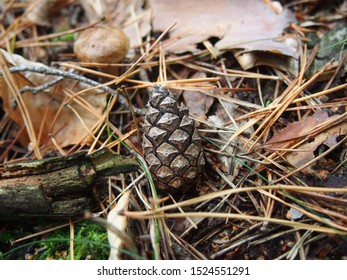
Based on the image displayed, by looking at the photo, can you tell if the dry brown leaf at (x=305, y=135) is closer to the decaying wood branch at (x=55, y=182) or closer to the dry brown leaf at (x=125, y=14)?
the decaying wood branch at (x=55, y=182)

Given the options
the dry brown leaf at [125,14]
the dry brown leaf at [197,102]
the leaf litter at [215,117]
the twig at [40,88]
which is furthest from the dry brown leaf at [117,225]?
the dry brown leaf at [125,14]

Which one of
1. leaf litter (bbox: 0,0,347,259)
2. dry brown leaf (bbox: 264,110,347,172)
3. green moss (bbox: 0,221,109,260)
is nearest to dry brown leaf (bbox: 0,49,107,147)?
leaf litter (bbox: 0,0,347,259)

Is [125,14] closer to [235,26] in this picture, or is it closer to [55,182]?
[235,26]

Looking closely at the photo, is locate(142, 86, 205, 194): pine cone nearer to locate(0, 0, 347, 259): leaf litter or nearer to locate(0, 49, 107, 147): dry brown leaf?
locate(0, 0, 347, 259): leaf litter

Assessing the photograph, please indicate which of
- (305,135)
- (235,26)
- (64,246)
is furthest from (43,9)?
(305,135)
